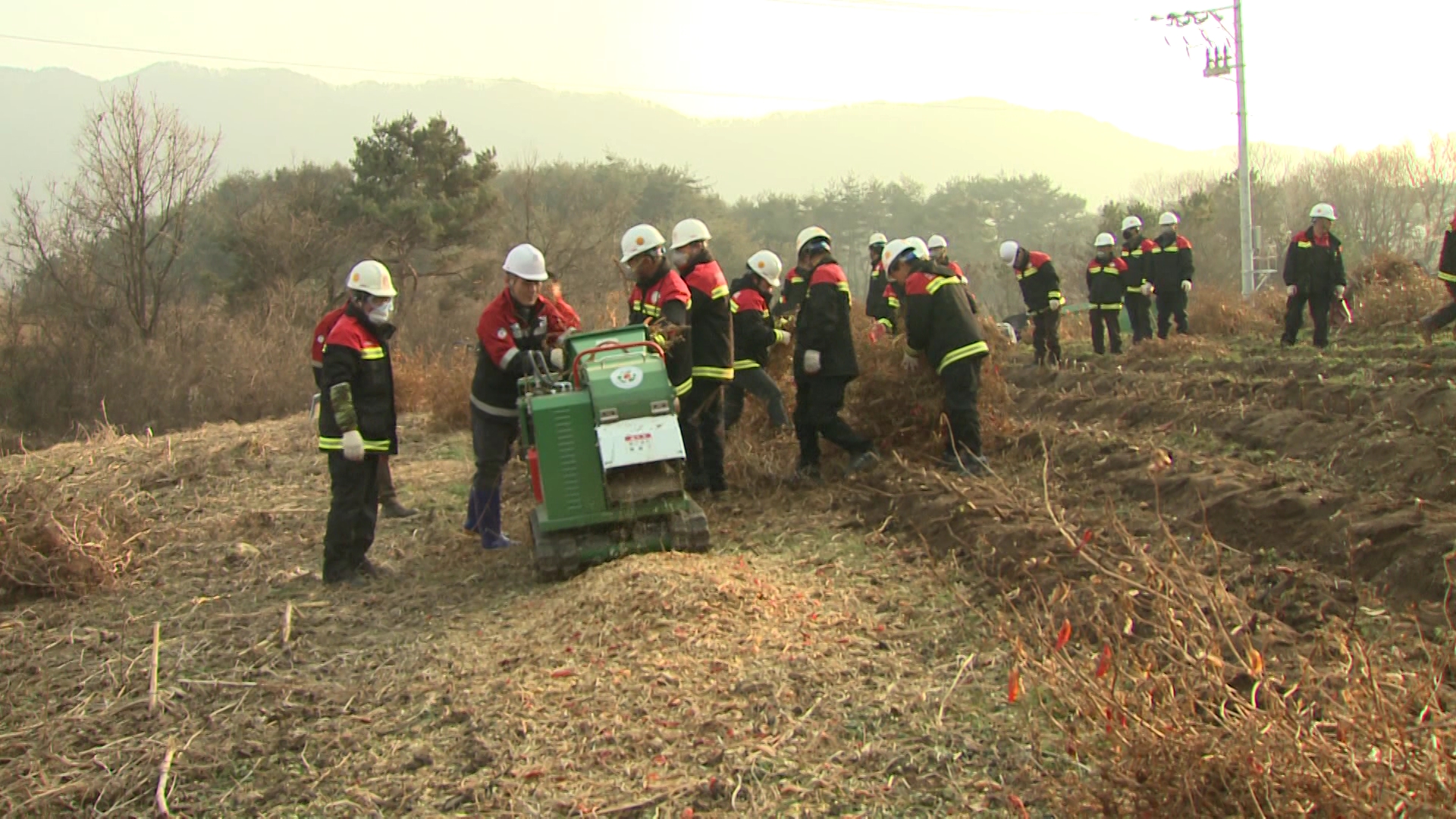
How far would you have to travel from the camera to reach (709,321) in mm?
7734

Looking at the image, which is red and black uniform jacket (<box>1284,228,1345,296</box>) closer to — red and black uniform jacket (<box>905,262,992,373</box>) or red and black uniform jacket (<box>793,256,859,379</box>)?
red and black uniform jacket (<box>905,262,992,373</box>)

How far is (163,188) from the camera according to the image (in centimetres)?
2544

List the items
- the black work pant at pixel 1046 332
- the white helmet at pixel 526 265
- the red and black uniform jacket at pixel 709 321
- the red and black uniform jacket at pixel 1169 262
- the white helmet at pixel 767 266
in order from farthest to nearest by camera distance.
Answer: the red and black uniform jacket at pixel 1169 262 → the black work pant at pixel 1046 332 → the white helmet at pixel 767 266 → the red and black uniform jacket at pixel 709 321 → the white helmet at pixel 526 265

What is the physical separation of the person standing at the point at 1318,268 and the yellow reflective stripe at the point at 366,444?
11301 millimetres

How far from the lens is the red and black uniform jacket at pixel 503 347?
696 centimetres

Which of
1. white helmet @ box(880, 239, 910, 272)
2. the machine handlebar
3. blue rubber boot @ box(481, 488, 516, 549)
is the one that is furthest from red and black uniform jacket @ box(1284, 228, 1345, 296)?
blue rubber boot @ box(481, 488, 516, 549)

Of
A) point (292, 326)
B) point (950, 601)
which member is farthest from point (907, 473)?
point (292, 326)

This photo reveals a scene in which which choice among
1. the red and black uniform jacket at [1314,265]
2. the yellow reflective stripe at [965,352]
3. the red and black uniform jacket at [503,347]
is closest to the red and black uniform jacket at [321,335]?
the red and black uniform jacket at [503,347]

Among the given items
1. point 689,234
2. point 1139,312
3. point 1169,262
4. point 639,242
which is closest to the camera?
point 639,242

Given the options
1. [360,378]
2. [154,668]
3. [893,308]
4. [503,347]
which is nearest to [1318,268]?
[893,308]

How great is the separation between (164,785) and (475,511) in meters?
3.33

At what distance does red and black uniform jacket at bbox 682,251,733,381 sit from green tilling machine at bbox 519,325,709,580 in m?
1.36

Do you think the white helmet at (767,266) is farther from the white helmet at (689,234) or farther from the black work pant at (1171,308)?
the black work pant at (1171,308)

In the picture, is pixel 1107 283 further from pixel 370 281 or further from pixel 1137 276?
pixel 370 281
